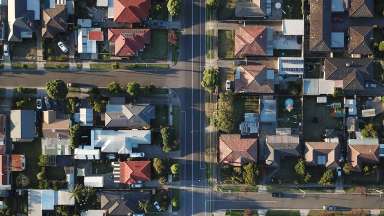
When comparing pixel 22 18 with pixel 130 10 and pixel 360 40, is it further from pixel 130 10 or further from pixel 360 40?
pixel 360 40

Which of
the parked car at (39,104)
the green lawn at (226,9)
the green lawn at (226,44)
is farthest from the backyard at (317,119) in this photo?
the parked car at (39,104)

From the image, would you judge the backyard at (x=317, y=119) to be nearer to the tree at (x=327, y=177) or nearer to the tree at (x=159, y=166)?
the tree at (x=327, y=177)

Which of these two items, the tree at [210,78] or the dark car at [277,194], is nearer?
the tree at [210,78]

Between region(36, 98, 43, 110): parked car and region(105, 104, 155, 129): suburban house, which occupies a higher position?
region(36, 98, 43, 110): parked car

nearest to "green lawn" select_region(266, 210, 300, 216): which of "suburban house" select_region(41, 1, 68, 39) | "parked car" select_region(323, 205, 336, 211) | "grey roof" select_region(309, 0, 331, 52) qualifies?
"parked car" select_region(323, 205, 336, 211)

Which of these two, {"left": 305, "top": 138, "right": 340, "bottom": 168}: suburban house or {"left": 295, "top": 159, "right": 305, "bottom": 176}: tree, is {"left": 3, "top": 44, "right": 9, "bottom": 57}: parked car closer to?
{"left": 295, "top": 159, "right": 305, "bottom": 176}: tree

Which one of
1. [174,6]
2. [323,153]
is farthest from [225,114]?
[174,6]

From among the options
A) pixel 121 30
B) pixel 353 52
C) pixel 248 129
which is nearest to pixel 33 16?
pixel 121 30
